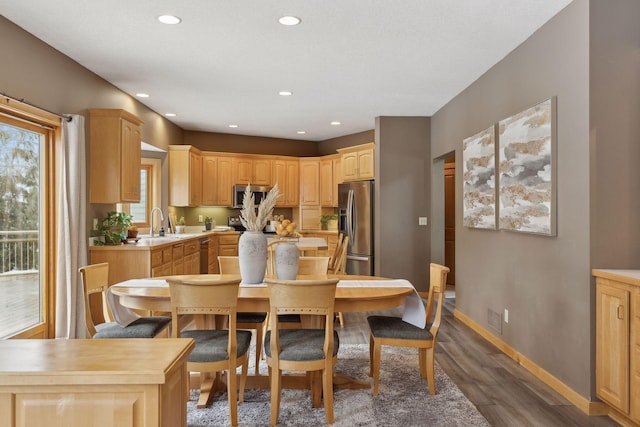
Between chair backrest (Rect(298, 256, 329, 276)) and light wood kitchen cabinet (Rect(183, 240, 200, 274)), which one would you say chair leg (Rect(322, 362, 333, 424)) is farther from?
light wood kitchen cabinet (Rect(183, 240, 200, 274))

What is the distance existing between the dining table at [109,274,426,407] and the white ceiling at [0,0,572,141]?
1923mm

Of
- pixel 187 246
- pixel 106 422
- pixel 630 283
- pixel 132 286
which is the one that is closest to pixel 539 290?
pixel 630 283

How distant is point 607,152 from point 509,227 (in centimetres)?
121

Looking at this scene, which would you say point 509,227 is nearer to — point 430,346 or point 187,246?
point 430,346

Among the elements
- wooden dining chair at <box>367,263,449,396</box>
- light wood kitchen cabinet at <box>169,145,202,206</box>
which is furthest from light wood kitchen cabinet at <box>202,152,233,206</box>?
wooden dining chair at <box>367,263,449,396</box>

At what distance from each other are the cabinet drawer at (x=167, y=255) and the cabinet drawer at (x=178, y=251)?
139 millimetres

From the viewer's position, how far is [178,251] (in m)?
6.02

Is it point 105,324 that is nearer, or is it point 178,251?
point 105,324

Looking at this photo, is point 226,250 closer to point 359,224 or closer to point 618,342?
point 359,224

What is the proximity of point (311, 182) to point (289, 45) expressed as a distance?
16.9 ft

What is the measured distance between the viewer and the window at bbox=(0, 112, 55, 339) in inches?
153

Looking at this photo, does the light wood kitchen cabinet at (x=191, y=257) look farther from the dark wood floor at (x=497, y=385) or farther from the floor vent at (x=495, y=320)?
the floor vent at (x=495, y=320)

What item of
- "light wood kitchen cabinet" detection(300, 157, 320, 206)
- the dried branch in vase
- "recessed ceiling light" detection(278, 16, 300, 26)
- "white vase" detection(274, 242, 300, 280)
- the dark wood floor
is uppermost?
"recessed ceiling light" detection(278, 16, 300, 26)

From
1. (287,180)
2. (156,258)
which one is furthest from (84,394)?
(287,180)
